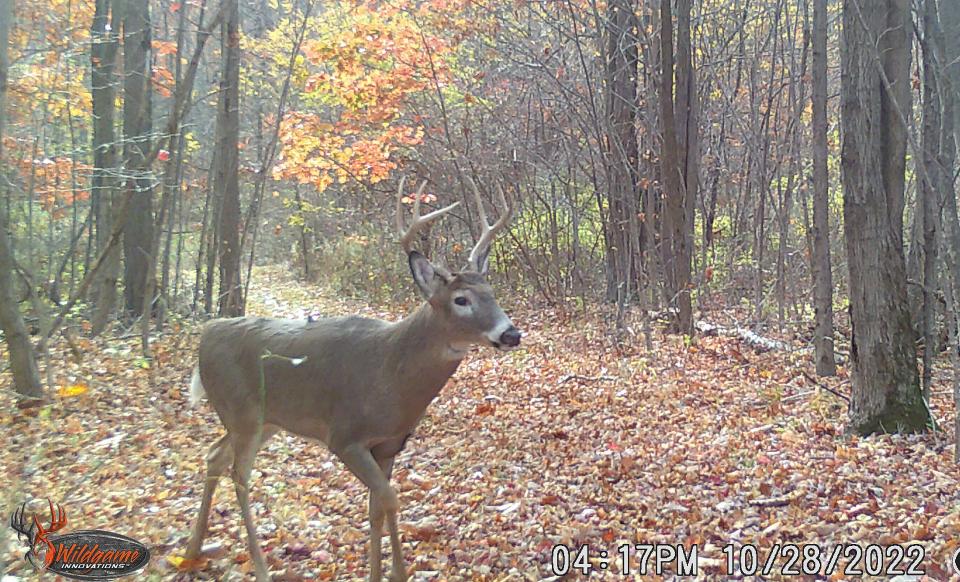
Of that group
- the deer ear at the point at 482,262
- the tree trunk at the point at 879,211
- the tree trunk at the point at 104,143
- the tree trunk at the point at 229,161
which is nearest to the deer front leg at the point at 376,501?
the deer ear at the point at 482,262

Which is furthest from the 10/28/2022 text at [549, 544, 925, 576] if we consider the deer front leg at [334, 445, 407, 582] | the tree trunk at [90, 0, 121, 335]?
the tree trunk at [90, 0, 121, 335]

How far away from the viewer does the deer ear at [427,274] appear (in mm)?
4172

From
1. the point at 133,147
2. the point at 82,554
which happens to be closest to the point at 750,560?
the point at 82,554

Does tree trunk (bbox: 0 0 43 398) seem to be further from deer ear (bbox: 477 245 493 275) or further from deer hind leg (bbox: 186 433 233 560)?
deer ear (bbox: 477 245 493 275)

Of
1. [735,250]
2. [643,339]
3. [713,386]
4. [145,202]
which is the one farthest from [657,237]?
[145,202]

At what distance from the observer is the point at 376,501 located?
3.94 m

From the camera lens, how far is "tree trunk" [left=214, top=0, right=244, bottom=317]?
9.99 metres

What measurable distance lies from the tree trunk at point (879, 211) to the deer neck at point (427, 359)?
2964mm

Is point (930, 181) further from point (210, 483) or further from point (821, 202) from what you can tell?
point (210, 483)

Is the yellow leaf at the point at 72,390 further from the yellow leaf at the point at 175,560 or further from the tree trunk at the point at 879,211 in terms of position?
the tree trunk at the point at 879,211

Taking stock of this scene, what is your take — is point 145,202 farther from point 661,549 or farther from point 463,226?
point 661,549

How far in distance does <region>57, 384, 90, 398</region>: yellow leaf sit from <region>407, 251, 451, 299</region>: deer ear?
3858 mm

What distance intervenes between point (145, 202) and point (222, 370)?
761cm

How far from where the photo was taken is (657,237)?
1183 centimetres
